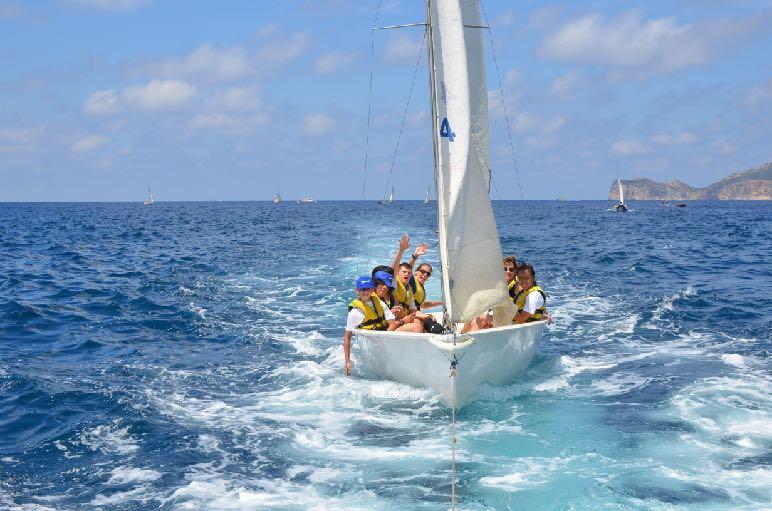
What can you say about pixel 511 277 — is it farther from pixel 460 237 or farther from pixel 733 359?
pixel 733 359

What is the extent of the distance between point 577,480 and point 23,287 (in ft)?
70.6

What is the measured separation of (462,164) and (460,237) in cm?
110

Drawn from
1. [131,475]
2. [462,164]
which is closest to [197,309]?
[462,164]

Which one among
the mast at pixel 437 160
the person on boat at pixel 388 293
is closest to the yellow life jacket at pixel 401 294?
the person on boat at pixel 388 293

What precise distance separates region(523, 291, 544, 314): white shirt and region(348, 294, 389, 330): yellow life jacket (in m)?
2.68

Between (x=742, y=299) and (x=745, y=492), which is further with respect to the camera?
(x=742, y=299)

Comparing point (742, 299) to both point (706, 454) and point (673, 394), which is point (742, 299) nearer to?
point (673, 394)

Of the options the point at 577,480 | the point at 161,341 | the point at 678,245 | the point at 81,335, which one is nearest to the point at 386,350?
the point at 577,480

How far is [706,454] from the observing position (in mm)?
9039

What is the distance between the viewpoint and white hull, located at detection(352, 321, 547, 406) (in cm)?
1065

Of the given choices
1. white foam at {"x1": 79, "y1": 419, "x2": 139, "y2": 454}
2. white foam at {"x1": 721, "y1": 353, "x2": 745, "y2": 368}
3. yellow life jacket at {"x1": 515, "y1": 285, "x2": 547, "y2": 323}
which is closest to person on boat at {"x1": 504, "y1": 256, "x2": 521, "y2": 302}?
yellow life jacket at {"x1": 515, "y1": 285, "x2": 547, "y2": 323}

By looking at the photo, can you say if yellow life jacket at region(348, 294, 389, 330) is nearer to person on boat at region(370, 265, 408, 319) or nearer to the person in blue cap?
the person in blue cap

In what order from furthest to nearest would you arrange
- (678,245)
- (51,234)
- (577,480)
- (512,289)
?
1. (51,234)
2. (678,245)
3. (512,289)
4. (577,480)

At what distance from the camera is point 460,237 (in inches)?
432
